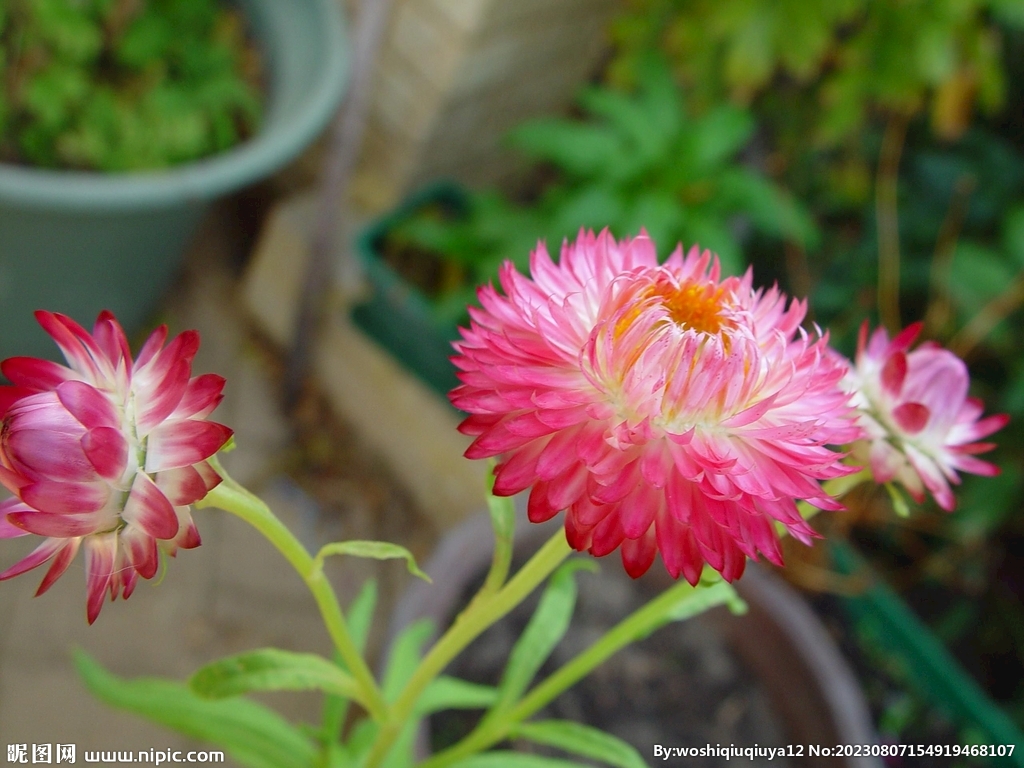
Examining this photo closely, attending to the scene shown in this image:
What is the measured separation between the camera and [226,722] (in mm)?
750

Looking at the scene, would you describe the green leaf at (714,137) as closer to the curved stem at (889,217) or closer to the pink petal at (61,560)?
the curved stem at (889,217)

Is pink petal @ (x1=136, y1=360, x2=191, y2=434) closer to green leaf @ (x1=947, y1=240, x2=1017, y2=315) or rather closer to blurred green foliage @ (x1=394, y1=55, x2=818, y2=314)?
blurred green foliage @ (x1=394, y1=55, x2=818, y2=314)

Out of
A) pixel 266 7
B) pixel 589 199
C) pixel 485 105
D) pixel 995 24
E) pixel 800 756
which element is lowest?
pixel 800 756

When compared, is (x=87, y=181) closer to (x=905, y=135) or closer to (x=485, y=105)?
(x=485, y=105)

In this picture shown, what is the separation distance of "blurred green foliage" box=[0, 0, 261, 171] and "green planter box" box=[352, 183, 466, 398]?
0.92 feet

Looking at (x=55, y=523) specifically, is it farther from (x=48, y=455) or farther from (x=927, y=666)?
(x=927, y=666)

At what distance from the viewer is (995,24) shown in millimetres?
1479

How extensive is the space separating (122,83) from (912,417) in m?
1.43

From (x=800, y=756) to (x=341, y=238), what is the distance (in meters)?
1.08

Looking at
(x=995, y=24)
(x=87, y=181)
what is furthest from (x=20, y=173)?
(x=995, y=24)

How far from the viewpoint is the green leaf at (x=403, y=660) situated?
0.83 meters

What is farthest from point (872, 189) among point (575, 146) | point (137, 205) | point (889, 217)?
point (137, 205)

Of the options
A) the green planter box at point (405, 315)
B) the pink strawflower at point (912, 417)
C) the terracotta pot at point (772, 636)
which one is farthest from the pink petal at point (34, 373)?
the green planter box at point (405, 315)

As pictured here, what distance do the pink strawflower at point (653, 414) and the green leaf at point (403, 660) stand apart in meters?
0.48
